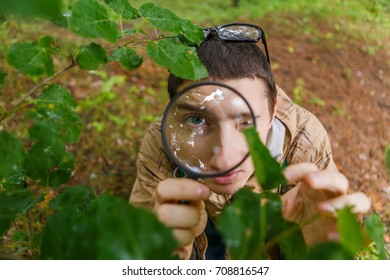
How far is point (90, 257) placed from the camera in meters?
0.91

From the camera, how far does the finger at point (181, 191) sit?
1341 mm

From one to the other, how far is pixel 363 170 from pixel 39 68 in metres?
4.14

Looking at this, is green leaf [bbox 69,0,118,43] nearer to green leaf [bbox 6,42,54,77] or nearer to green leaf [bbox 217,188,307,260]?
green leaf [bbox 6,42,54,77]

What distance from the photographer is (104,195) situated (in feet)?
3.51

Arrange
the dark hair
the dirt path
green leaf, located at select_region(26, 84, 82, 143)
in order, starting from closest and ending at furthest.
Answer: green leaf, located at select_region(26, 84, 82, 143), the dark hair, the dirt path

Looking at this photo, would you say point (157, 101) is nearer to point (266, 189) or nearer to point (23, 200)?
point (23, 200)

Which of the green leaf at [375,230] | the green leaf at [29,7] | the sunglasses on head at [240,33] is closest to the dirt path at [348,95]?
the sunglasses on head at [240,33]

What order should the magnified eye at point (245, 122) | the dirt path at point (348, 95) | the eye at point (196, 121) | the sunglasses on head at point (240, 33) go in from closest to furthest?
1. the magnified eye at point (245, 122)
2. the eye at point (196, 121)
3. the sunglasses on head at point (240, 33)
4. the dirt path at point (348, 95)

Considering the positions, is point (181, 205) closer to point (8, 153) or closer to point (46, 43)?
point (8, 153)

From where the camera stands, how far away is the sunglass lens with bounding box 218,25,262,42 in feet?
7.74

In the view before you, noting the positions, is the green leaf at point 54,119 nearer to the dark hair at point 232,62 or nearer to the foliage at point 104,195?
the foliage at point 104,195

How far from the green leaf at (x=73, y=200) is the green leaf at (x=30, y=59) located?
470 millimetres

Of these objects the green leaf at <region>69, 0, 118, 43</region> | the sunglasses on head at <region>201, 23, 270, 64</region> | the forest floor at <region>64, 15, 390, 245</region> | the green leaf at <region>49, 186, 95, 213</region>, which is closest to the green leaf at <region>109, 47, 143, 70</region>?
the green leaf at <region>69, 0, 118, 43</region>

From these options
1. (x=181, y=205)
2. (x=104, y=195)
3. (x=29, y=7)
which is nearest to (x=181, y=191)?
(x=181, y=205)
